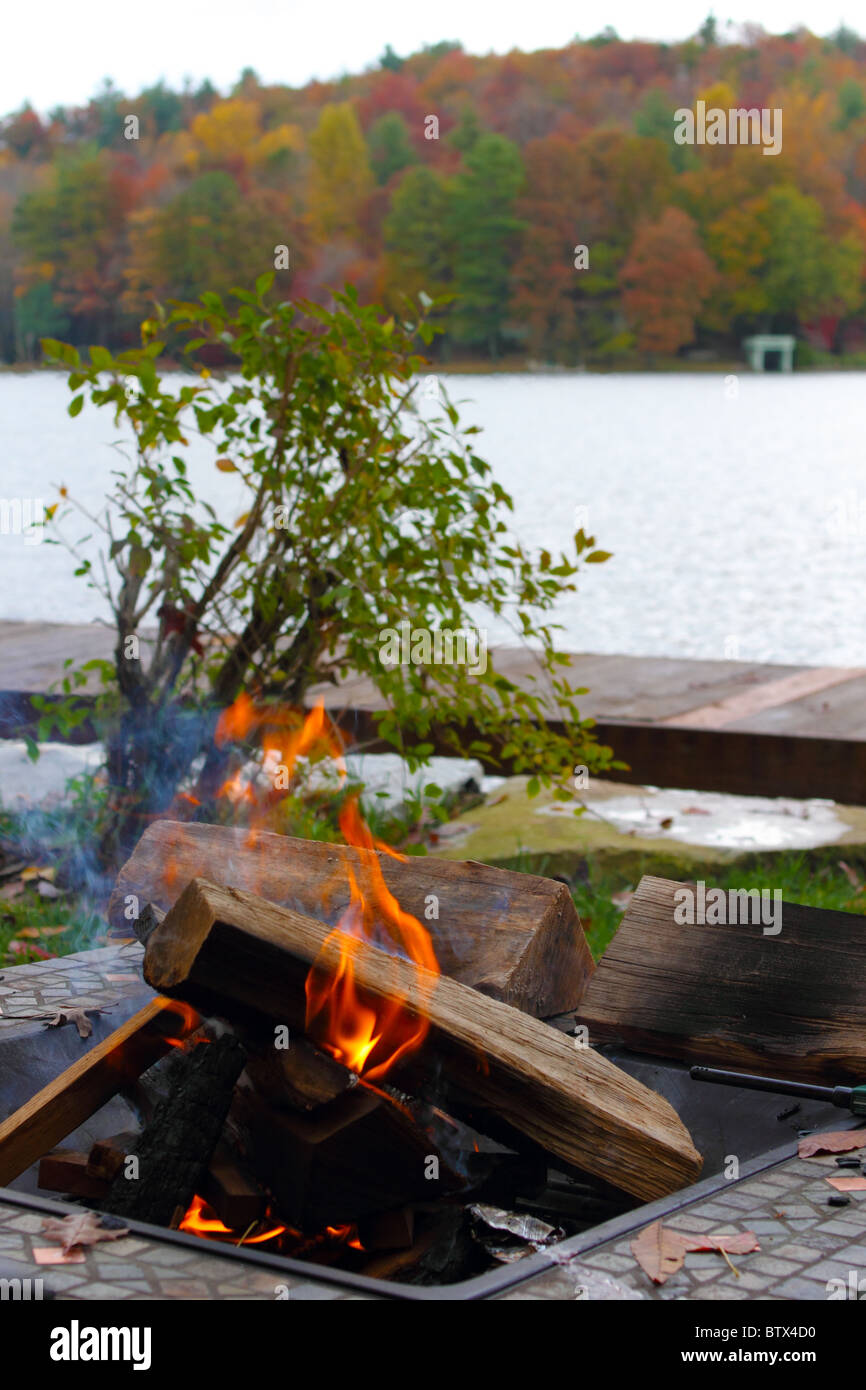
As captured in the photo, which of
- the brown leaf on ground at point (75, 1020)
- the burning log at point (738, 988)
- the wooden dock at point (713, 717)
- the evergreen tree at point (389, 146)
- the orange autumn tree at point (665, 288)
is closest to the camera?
the burning log at point (738, 988)

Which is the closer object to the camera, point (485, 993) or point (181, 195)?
point (485, 993)

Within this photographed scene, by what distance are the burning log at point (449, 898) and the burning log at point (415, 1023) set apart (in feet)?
1.74

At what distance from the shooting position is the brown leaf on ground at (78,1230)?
2160 mm

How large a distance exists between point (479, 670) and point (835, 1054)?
2.41m

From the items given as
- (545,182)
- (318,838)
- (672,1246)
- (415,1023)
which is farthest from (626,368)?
(672,1246)

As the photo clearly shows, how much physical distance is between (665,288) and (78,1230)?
44299mm

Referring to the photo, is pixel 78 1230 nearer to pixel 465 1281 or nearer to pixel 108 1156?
pixel 108 1156

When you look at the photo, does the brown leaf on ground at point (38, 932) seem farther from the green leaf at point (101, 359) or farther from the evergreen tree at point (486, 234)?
the evergreen tree at point (486, 234)

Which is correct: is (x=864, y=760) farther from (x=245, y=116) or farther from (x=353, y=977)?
(x=245, y=116)

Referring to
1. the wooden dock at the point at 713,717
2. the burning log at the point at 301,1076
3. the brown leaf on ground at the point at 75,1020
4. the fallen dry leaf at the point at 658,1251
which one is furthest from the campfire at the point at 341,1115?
the wooden dock at the point at 713,717

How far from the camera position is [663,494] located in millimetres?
28156

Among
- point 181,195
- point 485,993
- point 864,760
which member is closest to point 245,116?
point 181,195

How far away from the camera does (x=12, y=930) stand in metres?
5.04

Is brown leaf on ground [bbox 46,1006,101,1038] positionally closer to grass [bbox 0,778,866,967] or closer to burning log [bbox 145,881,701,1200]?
burning log [bbox 145,881,701,1200]
